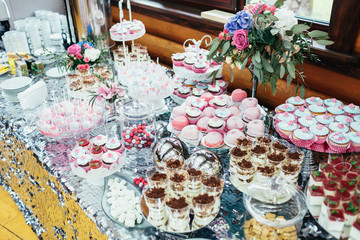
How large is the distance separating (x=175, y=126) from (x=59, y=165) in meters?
0.76

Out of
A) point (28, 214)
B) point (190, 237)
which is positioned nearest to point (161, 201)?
point (190, 237)

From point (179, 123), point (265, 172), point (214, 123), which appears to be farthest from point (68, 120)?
point (265, 172)

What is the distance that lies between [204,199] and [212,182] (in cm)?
11

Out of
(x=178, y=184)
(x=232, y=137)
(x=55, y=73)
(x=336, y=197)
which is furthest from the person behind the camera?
(x=55, y=73)

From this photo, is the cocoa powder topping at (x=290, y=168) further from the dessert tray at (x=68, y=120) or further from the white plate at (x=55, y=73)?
the white plate at (x=55, y=73)

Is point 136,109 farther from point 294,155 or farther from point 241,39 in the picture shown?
point 294,155

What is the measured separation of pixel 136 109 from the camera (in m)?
2.21

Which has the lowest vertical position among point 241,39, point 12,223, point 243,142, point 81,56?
point 12,223

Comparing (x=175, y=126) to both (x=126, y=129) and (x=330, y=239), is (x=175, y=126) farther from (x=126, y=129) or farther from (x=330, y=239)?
(x=330, y=239)

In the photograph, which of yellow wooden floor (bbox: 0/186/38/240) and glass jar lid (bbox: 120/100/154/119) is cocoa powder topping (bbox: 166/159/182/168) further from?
yellow wooden floor (bbox: 0/186/38/240)

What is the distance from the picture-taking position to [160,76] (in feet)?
8.28

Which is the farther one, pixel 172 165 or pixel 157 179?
pixel 172 165

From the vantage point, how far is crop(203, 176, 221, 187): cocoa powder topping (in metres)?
1.52

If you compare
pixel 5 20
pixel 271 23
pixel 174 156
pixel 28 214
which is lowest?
pixel 28 214
